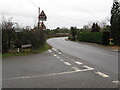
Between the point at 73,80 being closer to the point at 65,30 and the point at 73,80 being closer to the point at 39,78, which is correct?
the point at 39,78

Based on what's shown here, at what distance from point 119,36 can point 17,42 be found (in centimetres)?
1553

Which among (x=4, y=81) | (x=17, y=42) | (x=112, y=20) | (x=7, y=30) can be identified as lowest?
(x=4, y=81)

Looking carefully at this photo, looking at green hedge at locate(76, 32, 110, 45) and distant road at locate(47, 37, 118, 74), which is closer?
distant road at locate(47, 37, 118, 74)

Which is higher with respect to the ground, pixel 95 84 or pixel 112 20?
pixel 112 20

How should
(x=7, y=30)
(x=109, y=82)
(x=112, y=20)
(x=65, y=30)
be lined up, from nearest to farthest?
(x=109, y=82) → (x=7, y=30) → (x=112, y=20) → (x=65, y=30)

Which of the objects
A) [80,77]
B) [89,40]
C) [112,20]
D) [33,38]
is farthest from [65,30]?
[80,77]

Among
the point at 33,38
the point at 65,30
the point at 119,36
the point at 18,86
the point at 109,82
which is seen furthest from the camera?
the point at 65,30

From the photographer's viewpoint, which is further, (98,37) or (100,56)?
(98,37)

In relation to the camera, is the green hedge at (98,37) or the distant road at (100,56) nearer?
the distant road at (100,56)

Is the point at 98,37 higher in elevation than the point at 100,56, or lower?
higher

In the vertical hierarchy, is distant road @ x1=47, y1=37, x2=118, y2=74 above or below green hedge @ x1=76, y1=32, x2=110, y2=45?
below

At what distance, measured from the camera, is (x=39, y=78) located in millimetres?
5773

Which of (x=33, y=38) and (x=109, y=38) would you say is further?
(x=109, y=38)

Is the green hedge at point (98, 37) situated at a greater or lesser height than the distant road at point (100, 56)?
greater
